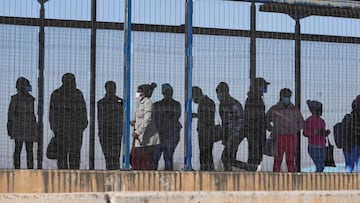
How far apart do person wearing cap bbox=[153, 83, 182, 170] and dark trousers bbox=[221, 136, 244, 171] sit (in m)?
0.66

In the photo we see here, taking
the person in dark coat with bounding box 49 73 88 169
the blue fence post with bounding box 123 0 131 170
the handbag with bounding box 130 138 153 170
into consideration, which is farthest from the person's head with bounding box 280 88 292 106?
the person in dark coat with bounding box 49 73 88 169

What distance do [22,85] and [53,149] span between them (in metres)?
0.86

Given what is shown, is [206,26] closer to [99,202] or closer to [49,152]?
[49,152]

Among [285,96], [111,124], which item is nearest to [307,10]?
[285,96]

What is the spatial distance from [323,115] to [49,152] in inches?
148

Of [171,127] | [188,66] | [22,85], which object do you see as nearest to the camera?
[22,85]

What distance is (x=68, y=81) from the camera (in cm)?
1016

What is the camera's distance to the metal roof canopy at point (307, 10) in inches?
438

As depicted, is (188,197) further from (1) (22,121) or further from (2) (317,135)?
(2) (317,135)

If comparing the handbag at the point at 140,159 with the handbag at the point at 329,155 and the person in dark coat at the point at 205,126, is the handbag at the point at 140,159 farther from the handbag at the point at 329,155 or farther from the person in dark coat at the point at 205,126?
the handbag at the point at 329,155

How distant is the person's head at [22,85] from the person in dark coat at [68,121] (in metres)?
0.32

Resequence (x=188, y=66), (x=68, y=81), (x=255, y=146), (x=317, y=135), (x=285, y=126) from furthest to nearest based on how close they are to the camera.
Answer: (x=317, y=135) → (x=285, y=126) → (x=255, y=146) → (x=188, y=66) → (x=68, y=81)

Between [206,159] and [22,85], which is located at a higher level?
[22,85]

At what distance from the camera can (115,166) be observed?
10.4m
